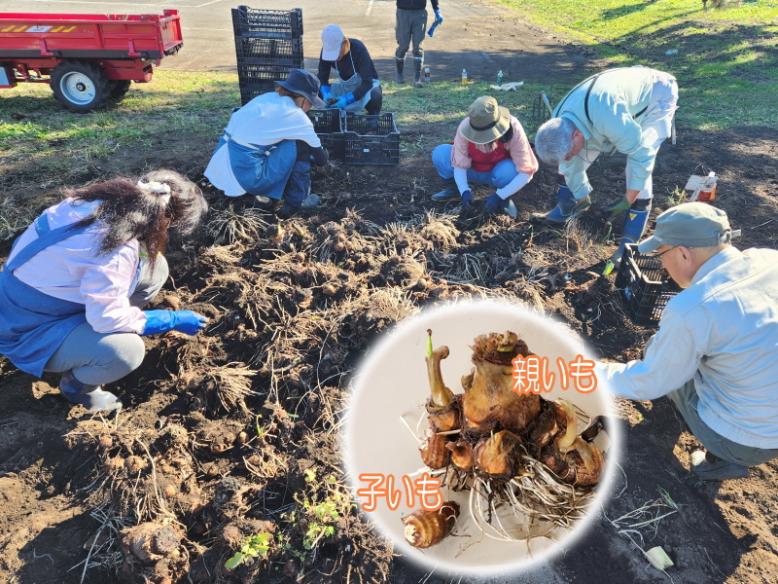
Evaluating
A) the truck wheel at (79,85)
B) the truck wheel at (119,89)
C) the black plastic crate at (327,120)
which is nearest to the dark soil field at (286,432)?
the black plastic crate at (327,120)

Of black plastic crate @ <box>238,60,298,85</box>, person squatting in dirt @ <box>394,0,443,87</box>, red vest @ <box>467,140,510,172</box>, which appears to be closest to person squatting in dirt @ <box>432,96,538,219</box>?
red vest @ <box>467,140,510,172</box>

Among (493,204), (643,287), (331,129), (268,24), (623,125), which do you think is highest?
(268,24)

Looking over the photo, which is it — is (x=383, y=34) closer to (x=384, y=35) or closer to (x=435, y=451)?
(x=384, y=35)

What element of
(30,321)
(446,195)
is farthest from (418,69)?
(30,321)

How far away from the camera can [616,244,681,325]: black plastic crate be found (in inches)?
131

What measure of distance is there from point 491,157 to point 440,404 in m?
3.45

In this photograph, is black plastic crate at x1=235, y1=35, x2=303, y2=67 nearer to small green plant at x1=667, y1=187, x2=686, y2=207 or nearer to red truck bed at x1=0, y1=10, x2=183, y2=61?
red truck bed at x1=0, y1=10, x2=183, y2=61

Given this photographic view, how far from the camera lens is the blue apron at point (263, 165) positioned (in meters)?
4.29

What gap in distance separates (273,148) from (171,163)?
1.50m

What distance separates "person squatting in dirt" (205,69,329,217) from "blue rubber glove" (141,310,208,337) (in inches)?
65.6

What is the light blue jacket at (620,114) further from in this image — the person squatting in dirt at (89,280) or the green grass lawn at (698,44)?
the green grass lawn at (698,44)

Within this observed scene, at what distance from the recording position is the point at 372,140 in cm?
532

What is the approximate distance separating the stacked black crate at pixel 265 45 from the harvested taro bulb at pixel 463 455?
16.9 feet

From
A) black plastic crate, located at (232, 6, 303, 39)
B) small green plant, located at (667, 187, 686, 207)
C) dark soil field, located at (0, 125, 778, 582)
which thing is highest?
black plastic crate, located at (232, 6, 303, 39)
